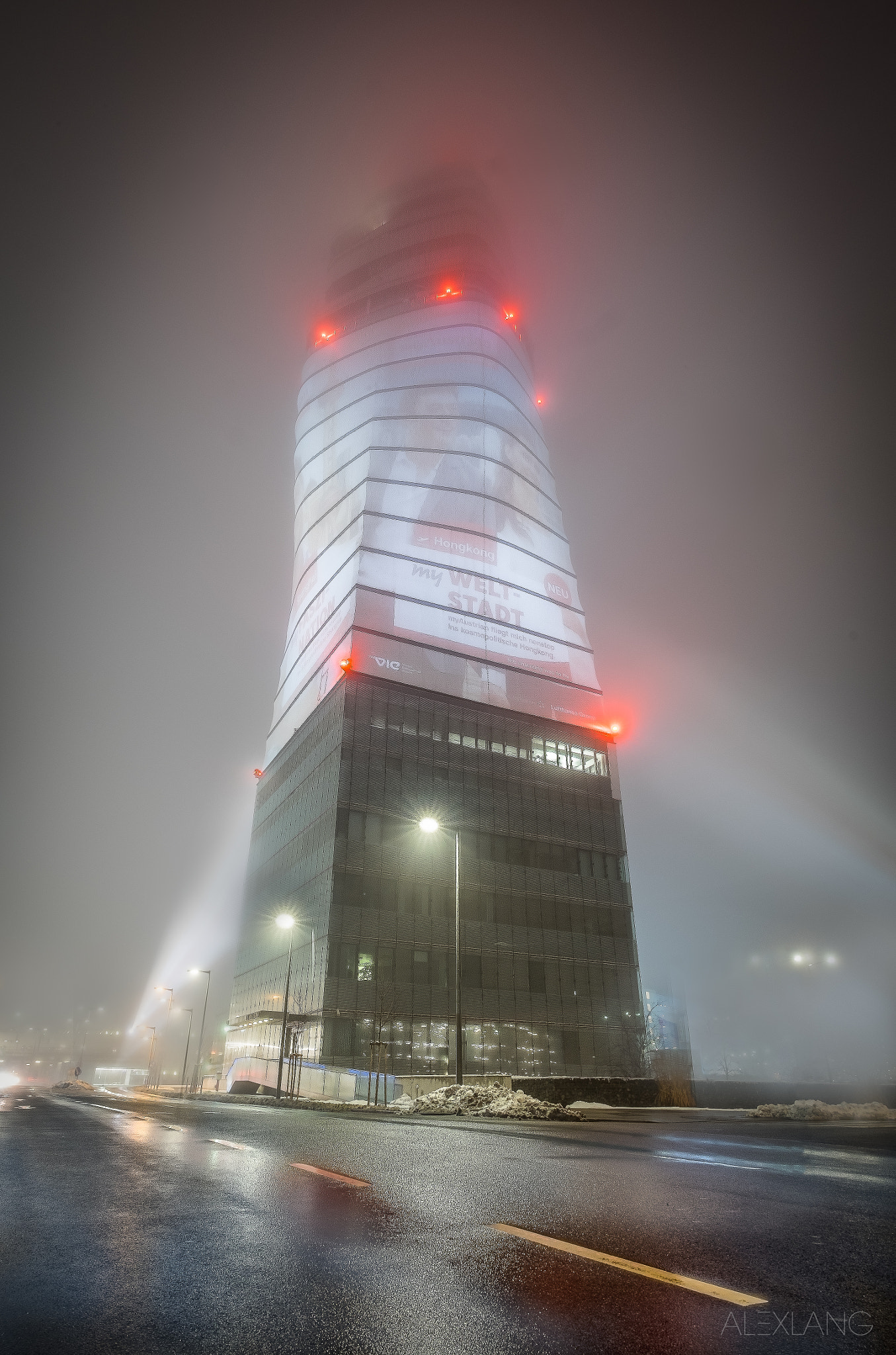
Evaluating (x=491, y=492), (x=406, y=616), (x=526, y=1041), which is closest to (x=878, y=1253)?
(x=526, y=1041)

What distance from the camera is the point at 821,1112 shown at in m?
22.4

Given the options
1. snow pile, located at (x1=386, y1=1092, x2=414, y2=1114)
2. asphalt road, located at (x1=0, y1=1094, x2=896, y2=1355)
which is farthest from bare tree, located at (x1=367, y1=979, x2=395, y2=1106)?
asphalt road, located at (x1=0, y1=1094, x2=896, y2=1355)

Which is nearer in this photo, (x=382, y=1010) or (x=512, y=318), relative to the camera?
(x=382, y=1010)

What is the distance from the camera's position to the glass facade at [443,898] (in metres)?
54.0

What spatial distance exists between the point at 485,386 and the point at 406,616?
5064 cm

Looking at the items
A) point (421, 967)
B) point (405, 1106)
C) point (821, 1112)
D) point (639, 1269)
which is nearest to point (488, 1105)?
point (405, 1106)

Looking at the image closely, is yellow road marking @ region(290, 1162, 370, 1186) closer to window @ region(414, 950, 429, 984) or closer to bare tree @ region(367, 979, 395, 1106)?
bare tree @ region(367, 979, 395, 1106)

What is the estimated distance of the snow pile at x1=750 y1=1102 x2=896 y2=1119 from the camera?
21984mm

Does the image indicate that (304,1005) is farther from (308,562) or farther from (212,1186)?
(308,562)

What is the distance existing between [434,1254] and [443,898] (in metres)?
57.0

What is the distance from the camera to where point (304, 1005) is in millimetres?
53938

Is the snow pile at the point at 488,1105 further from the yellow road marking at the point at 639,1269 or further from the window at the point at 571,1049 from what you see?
the window at the point at 571,1049

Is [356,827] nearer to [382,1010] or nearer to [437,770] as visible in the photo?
[437,770]

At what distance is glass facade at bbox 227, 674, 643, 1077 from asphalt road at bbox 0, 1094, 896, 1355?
4275 cm
